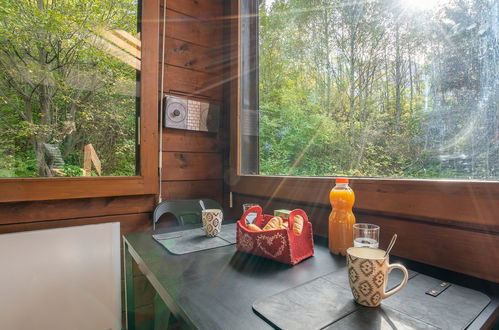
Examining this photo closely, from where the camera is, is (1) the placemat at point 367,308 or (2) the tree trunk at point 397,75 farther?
(2) the tree trunk at point 397,75

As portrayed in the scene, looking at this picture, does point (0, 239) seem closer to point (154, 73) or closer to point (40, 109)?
point (40, 109)

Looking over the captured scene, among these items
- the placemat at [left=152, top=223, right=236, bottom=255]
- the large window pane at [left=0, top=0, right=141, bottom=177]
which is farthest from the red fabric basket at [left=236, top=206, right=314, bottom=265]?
the large window pane at [left=0, top=0, right=141, bottom=177]

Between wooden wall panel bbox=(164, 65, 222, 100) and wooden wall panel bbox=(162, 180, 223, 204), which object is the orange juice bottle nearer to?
wooden wall panel bbox=(162, 180, 223, 204)

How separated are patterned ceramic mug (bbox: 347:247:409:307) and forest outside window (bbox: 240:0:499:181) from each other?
0.49m

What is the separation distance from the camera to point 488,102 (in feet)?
2.54

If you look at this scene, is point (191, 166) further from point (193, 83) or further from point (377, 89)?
point (377, 89)

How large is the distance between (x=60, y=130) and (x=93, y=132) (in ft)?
0.46

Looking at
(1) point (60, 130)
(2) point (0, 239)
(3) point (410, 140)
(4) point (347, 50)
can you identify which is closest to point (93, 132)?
(1) point (60, 130)

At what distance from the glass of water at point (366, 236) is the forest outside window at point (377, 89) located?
1.04 ft

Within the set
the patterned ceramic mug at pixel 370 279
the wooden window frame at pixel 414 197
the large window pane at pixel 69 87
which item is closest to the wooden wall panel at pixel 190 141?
the large window pane at pixel 69 87

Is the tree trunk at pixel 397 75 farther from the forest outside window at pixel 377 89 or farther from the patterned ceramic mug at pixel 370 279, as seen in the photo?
the patterned ceramic mug at pixel 370 279

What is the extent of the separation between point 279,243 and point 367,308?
0.27 meters

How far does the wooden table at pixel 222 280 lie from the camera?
49cm

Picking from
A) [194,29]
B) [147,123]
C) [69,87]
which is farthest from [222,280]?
[194,29]
